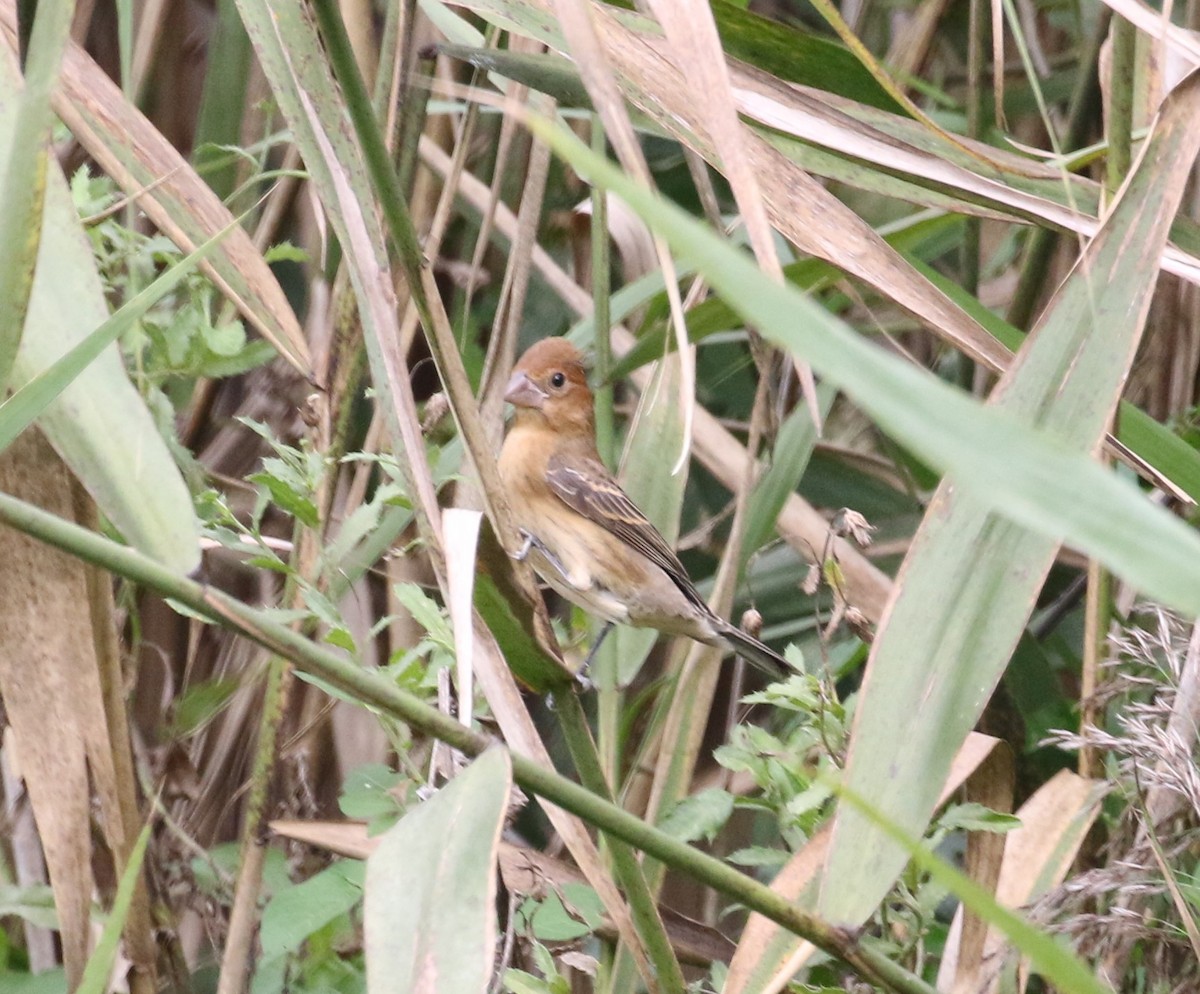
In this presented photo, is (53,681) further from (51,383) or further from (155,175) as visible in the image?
(155,175)

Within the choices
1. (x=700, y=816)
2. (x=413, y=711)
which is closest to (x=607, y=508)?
(x=700, y=816)

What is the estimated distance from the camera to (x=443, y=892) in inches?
47.2

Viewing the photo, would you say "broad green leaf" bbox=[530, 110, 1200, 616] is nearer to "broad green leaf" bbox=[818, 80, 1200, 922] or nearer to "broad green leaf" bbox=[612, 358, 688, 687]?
"broad green leaf" bbox=[818, 80, 1200, 922]

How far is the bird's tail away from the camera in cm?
256

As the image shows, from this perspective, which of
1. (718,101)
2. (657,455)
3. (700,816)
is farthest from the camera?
(657,455)

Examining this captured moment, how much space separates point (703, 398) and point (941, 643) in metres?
2.05

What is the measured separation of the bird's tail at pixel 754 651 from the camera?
2562 mm

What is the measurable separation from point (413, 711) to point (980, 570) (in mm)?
592

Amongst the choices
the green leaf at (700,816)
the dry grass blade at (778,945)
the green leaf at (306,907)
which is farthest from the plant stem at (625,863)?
the green leaf at (306,907)

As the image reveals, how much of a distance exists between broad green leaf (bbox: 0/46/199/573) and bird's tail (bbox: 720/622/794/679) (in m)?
1.36

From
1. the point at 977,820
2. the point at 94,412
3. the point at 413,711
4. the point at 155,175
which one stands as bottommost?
the point at 977,820

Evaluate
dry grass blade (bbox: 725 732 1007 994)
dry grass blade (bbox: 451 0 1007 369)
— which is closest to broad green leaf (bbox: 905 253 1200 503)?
dry grass blade (bbox: 451 0 1007 369)

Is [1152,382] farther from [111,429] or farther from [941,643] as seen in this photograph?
[111,429]

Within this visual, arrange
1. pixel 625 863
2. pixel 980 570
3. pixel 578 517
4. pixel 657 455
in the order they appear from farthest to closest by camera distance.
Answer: pixel 578 517 < pixel 657 455 < pixel 625 863 < pixel 980 570
